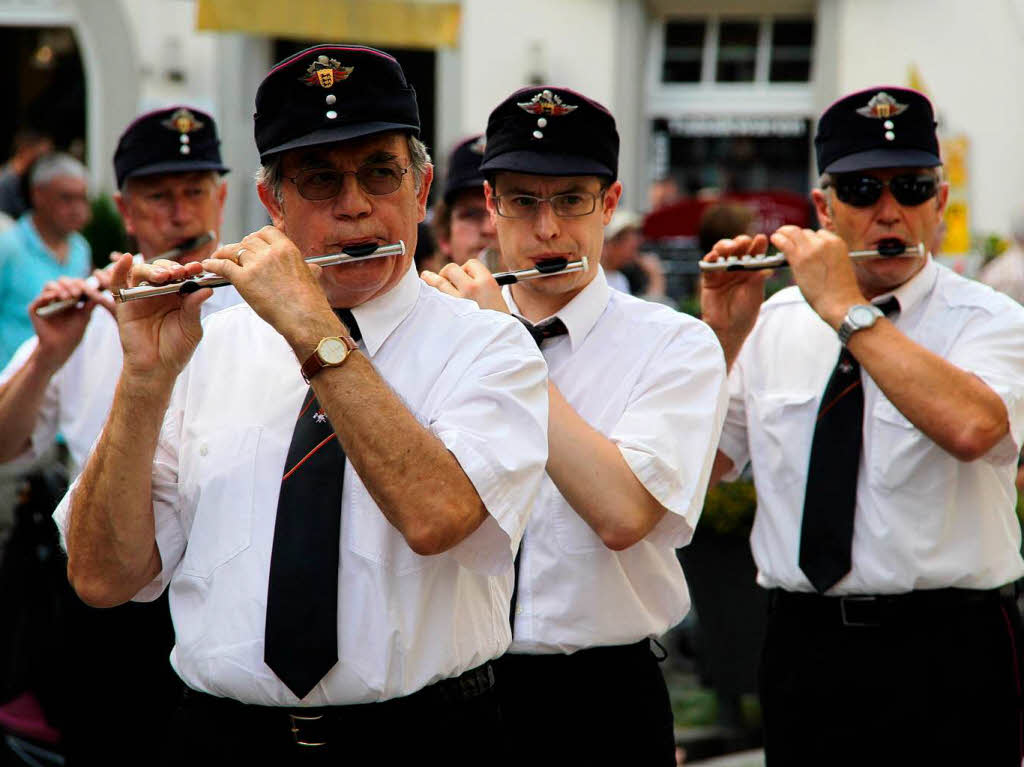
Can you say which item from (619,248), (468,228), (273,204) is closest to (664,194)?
(619,248)

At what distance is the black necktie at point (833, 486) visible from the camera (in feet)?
11.7

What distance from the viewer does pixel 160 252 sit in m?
4.41

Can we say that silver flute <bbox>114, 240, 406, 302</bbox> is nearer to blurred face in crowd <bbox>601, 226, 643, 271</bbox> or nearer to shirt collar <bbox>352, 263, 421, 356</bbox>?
shirt collar <bbox>352, 263, 421, 356</bbox>

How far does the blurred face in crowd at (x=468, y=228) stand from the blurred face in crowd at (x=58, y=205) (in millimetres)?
3690

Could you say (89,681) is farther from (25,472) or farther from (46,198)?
(46,198)

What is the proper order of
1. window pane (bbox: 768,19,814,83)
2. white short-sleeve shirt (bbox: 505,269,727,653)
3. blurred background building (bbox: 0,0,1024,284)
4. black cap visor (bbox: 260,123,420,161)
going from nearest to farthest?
black cap visor (bbox: 260,123,420,161) → white short-sleeve shirt (bbox: 505,269,727,653) → blurred background building (bbox: 0,0,1024,284) → window pane (bbox: 768,19,814,83)

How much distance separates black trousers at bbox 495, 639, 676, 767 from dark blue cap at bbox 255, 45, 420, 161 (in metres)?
1.31

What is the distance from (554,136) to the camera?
11.1ft

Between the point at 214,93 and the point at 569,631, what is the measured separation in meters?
10.3

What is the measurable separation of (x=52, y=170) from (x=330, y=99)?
5.77 meters

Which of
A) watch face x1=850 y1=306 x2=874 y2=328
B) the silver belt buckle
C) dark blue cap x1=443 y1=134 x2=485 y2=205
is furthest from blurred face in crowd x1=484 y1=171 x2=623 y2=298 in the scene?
the silver belt buckle

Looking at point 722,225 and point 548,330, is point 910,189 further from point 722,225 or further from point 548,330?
point 722,225

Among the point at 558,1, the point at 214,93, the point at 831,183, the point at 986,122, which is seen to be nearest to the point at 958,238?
the point at 986,122

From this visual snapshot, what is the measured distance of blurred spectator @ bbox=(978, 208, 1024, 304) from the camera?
8867 mm
